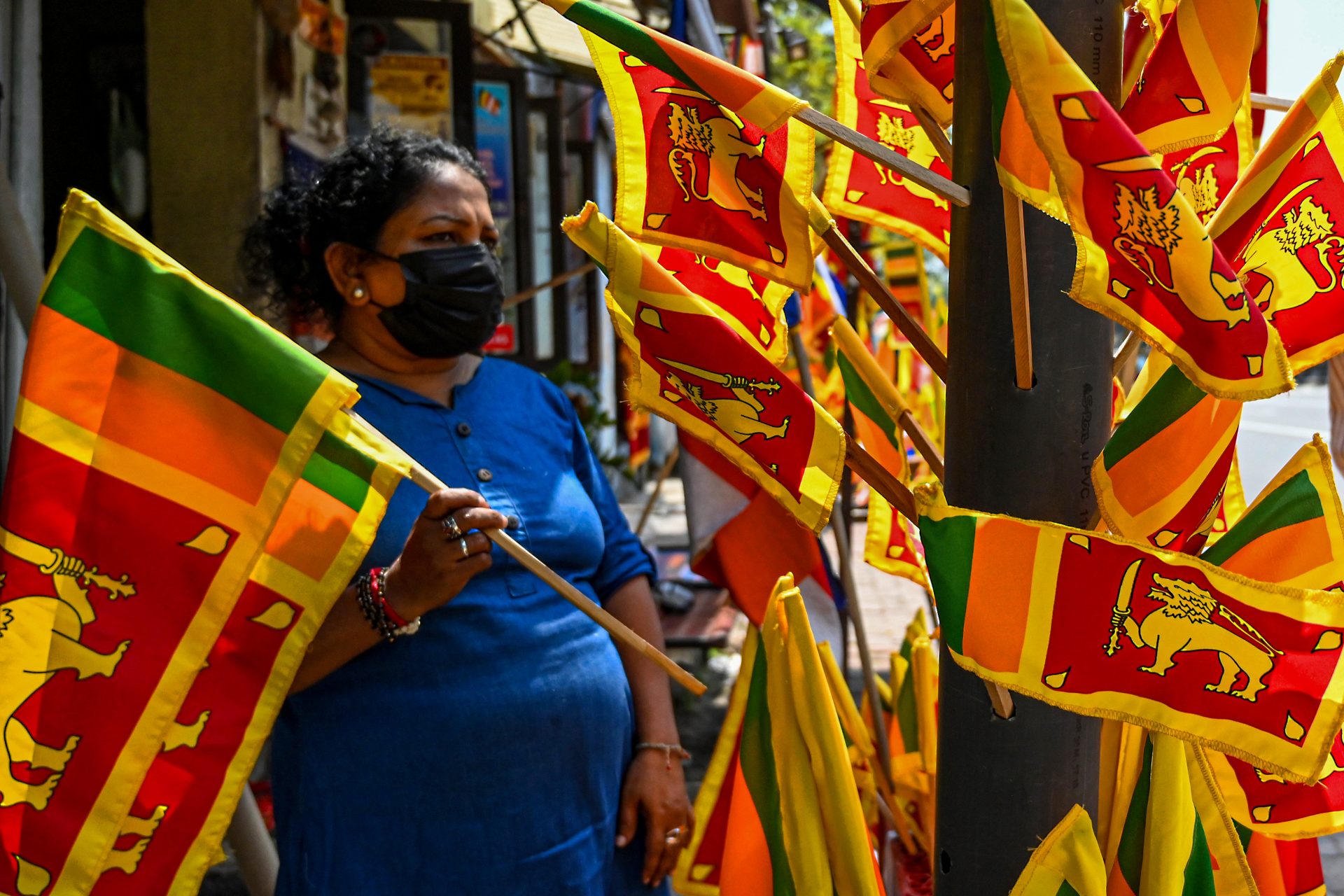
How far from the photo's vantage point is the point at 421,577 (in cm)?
159

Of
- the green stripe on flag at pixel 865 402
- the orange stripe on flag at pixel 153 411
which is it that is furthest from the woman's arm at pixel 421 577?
the green stripe on flag at pixel 865 402

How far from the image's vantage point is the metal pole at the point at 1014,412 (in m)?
1.21

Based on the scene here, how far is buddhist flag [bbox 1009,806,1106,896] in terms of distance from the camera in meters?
1.27

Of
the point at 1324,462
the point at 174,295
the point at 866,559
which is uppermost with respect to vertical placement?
the point at 174,295

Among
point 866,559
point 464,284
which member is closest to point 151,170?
point 464,284

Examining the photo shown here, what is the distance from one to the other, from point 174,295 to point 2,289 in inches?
71.6

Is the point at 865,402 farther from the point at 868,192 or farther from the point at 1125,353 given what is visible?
the point at 1125,353

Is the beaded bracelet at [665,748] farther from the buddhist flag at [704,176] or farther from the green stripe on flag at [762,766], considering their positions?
the buddhist flag at [704,176]

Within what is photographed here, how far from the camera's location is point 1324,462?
1309 mm

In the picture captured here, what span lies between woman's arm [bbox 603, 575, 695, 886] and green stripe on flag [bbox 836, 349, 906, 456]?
0.46 m

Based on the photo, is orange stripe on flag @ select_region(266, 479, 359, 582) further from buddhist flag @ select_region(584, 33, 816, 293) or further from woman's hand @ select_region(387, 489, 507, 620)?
buddhist flag @ select_region(584, 33, 816, 293)

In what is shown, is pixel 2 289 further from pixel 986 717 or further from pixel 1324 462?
pixel 1324 462

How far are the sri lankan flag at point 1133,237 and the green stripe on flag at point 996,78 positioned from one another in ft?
0.07

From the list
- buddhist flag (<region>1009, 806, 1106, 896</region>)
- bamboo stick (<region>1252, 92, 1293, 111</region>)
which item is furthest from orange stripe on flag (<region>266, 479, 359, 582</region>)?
bamboo stick (<region>1252, 92, 1293, 111</region>)
